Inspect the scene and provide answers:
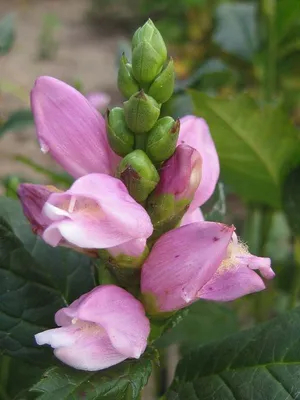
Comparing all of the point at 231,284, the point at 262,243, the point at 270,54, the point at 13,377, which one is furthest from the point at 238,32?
the point at 231,284

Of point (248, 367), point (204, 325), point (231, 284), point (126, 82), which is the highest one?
point (126, 82)

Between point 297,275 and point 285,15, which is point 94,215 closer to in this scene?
point 297,275

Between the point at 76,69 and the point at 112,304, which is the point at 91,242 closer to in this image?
the point at 112,304

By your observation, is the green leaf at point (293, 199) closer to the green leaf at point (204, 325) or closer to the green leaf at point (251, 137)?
the green leaf at point (251, 137)

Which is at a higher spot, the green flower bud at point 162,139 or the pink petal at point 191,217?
the green flower bud at point 162,139

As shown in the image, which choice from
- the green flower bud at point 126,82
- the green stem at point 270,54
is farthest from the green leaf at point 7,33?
the green flower bud at point 126,82

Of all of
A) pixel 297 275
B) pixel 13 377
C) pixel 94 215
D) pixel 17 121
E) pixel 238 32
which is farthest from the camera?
pixel 238 32
